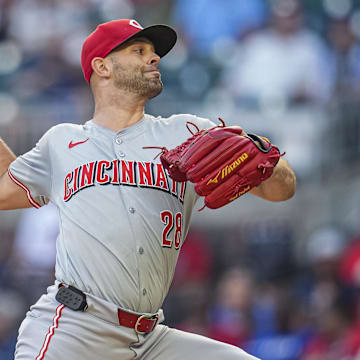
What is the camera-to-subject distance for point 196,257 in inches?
328

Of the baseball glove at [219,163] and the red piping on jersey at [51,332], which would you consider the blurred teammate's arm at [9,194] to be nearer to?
the red piping on jersey at [51,332]

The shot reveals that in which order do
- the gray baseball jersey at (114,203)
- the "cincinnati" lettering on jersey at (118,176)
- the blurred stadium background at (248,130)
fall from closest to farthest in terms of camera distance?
the gray baseball jersey at (114,203)
the "cincinnati" lettering on jersey at (118,176)
the blurred stadium background at (248,130)

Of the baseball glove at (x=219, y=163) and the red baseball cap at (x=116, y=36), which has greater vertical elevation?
the red baseball cap at (x=116, y=36)

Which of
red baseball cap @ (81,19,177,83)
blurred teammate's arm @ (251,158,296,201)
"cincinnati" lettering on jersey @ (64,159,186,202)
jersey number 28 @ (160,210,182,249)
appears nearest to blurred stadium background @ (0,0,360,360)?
blurred teammate's arm @ (251,158,296,201)

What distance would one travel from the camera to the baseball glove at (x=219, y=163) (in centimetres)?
350

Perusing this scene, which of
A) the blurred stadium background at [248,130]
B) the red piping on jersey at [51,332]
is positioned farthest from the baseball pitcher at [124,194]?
the blurred stadium background at [248,130]

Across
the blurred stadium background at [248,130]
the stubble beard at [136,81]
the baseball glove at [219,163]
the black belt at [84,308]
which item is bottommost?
the blurred stadium background at [248,130]

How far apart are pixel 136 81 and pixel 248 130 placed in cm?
483

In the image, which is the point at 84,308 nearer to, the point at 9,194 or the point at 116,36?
the point at 9,194

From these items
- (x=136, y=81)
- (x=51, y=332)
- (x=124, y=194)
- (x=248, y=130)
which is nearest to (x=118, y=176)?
(x=124, y=194)

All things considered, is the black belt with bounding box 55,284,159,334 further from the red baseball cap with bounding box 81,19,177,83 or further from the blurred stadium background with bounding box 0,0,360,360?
the blurred stadium background with bounding box 0,0,360,360

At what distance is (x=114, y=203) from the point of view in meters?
3.67

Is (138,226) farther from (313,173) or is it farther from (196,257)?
(313,173)

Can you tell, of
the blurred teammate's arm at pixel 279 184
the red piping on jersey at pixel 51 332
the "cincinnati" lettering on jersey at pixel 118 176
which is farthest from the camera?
the blurred teammate's arm at pixel 279 184
